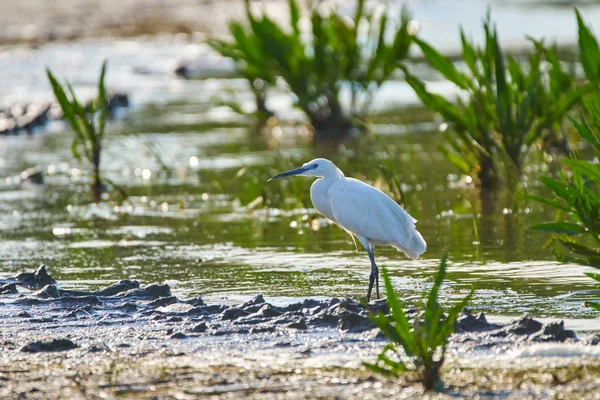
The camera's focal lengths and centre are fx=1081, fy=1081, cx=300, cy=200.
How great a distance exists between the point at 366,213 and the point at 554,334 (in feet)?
5.45

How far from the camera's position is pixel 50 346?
4770 mm

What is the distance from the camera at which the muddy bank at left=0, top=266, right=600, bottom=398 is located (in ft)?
13.6

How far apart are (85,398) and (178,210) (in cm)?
482

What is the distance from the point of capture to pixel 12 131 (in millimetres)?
13602

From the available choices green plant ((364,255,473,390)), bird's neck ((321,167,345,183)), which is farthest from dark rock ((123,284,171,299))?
green plant ((364,255,473,390))

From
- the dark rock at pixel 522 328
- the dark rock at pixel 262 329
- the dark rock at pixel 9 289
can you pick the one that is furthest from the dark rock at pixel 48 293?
the dark rock at pixel 522 328

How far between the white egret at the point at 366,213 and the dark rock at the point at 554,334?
52.0 inches

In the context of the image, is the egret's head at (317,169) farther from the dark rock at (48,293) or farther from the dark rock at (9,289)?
the dark rock at (9,289)

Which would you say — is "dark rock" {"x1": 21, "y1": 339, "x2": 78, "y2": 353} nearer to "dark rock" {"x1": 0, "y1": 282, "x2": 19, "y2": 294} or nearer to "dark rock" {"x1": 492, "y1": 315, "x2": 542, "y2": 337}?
"dark rock" {"x1": 0, "y1": 282, "x2": 19, "y2": 294}

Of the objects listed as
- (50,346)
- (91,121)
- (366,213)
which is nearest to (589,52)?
(366,213)

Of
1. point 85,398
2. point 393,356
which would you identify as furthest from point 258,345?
point 85,398

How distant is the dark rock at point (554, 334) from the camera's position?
463 centimetres

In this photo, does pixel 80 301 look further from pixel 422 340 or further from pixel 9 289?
pixel 422 340

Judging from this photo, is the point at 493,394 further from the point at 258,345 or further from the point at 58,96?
the point at 58,96
